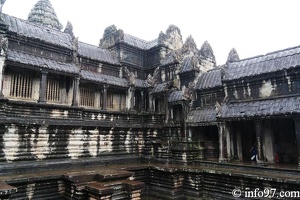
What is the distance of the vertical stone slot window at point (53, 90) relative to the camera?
17.9 metres

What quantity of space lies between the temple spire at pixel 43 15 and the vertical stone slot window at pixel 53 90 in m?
22.5

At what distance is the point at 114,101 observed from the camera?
22.5m

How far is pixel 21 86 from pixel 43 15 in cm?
2528

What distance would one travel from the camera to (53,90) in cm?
1816

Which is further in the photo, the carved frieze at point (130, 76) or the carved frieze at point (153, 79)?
the carved frieze at point (153, 79)

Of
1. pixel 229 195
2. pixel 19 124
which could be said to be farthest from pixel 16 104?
pixel 229 195

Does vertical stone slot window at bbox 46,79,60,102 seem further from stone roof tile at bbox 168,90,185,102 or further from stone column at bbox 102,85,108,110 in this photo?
stone roof tile at bbox 168,90,185,102

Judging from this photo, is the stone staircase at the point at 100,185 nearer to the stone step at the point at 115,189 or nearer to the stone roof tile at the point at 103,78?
the stone step at the point at 115,189

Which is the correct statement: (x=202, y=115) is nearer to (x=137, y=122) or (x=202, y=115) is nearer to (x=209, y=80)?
(x=209, y=80)

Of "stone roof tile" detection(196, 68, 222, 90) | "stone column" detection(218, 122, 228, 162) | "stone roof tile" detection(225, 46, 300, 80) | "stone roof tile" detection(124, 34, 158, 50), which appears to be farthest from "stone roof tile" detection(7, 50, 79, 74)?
"stone roof tile" detection(225, 46, 300, 80)

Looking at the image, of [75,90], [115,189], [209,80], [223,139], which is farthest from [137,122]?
[115,189]

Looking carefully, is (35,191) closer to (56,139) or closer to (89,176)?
(89,176)

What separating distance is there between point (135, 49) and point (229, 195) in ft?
56.4

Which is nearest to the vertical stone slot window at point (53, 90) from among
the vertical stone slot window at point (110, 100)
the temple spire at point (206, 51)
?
the vertical stone slot window at point (110, 100)
